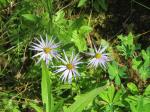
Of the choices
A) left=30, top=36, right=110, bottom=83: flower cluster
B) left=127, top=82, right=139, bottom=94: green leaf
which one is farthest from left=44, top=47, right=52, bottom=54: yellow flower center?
left=127, top=82, right=139, bottom=94: green leaf

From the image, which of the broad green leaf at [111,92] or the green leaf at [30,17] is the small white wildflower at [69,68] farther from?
the green leaf at [30,17]

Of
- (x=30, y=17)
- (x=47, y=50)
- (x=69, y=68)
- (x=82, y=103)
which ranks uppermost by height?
(x=30, y=17)

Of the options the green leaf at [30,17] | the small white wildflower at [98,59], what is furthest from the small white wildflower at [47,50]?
the green leaf at [30,17]

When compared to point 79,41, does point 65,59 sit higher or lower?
lower

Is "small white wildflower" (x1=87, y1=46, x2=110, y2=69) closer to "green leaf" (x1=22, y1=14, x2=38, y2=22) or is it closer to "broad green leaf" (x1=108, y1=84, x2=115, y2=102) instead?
"broad green leaf" (x1=108, y1=84, x2=115, y2=102)

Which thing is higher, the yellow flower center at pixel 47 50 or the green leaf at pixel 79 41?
the green leaf at pixel 79 41

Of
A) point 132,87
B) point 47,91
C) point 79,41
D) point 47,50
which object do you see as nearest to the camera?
point 47,91

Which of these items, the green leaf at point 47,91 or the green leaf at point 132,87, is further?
the green leaf at point 132,87

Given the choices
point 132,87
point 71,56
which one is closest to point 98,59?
point 71,56

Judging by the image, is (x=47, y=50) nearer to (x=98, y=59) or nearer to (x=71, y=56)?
(x=71, y=56)
